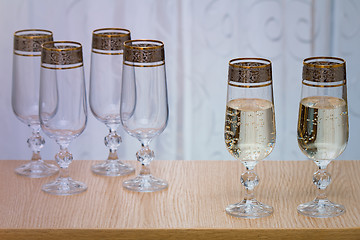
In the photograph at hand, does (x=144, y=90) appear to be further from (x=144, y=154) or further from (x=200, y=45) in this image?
(x=200, y=45)

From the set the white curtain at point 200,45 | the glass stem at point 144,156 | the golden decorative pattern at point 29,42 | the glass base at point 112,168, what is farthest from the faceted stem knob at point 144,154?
the white curtain at point 200,45

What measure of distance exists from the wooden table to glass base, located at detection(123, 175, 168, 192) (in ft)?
0.06

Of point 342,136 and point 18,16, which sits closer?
point 342,136

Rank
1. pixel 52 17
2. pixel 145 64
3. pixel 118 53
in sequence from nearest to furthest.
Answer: pixel 145 64 < pixel 118 53 < pixel 52 17

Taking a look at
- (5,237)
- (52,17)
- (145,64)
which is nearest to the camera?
(5,237)

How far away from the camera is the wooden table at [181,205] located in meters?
1.21

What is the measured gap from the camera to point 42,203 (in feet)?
4.39

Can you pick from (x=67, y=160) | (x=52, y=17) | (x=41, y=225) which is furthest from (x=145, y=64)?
(x=52, y=17)

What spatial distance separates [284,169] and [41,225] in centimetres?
60

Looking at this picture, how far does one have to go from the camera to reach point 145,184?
1.43 meters

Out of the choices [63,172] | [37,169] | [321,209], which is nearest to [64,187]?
[63,172]

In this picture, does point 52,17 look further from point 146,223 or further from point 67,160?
point 146,223

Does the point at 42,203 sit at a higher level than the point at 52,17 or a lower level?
lower

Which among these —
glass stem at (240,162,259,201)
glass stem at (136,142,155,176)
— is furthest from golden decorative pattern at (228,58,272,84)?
glass stem at (136,142,155,176)
